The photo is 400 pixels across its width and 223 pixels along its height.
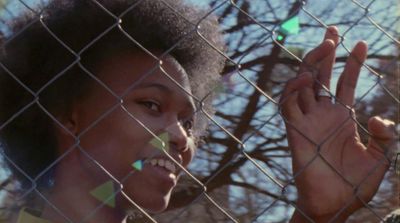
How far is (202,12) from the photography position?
7.18ft

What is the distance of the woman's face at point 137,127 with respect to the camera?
1.76m

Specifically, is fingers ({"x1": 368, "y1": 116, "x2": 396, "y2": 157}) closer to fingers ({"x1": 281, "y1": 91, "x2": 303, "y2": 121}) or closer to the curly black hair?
fingers ({"x1": 281, "y1": 91, "x2": 303, "y2": 121})

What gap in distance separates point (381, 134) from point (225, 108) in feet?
7.10

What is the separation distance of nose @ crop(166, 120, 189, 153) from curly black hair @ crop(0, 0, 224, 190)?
21 cm

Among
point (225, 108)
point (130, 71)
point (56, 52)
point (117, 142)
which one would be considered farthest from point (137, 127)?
point (225, 108)

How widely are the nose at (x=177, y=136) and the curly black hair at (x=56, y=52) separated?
214 millimetres

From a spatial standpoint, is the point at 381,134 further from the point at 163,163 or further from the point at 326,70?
the point at 163,163

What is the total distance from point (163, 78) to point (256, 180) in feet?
7.52

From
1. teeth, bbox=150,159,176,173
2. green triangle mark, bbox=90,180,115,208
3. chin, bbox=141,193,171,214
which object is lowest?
chin, bbox=141,193,171,214

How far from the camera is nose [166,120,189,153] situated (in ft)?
5.89

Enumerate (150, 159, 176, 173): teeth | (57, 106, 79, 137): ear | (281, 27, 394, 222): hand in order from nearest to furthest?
(281, 27, 394, 222): hand → (150, 159, 176, 173): teeth → (57, 106, 79, 137): ear

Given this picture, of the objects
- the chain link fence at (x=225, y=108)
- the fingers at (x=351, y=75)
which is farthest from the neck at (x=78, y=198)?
Answer: the fingers at (x=351, y=75)

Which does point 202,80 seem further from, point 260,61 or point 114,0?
point 260,61

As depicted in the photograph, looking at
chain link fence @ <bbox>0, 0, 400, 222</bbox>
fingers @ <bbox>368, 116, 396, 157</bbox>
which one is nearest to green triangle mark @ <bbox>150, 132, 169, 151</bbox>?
chain link fence @ <bbox>0, 0, 400, 222</bbox>
